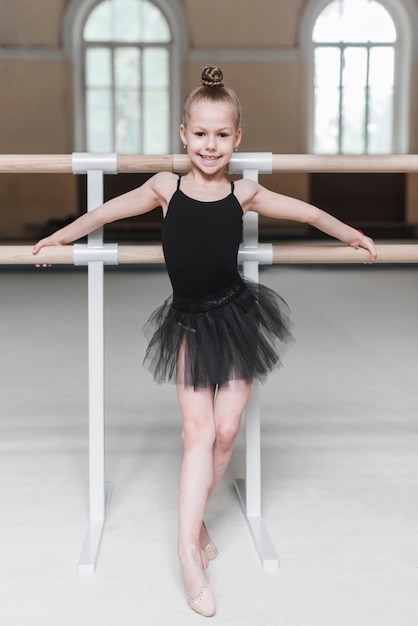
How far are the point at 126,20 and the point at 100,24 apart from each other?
0.37 meters

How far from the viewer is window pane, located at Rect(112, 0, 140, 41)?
1193cm

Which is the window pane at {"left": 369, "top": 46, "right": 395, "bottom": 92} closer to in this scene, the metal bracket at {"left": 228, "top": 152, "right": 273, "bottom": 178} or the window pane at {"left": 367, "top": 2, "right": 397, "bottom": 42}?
the window pane at {"left": 367, "top": 2, "right": 397, "bottom": 42}

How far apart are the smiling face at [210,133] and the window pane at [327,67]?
35.3 feet

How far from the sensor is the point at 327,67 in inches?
477

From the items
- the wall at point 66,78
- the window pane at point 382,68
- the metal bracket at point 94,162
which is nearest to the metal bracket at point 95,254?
the metal bracket at point 94,162

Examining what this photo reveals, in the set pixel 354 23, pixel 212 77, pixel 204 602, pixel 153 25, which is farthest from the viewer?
pixel 354 23

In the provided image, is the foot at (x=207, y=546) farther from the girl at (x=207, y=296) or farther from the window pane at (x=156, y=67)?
the window pane at (x=156, y=67)

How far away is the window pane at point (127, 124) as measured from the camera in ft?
40.1

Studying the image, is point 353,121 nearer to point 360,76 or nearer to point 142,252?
point 360,76

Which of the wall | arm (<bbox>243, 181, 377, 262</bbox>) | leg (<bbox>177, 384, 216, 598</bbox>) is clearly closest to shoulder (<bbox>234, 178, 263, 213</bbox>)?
arm (<bbox>243, 181, 377, 262</bbox>)

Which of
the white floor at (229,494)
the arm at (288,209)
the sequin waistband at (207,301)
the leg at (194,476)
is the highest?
the arm at (288,209)

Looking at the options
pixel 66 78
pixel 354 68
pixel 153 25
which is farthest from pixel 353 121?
pixel 66 78

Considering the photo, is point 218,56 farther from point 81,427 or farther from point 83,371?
point 81,427

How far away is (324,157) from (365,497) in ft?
3.08
